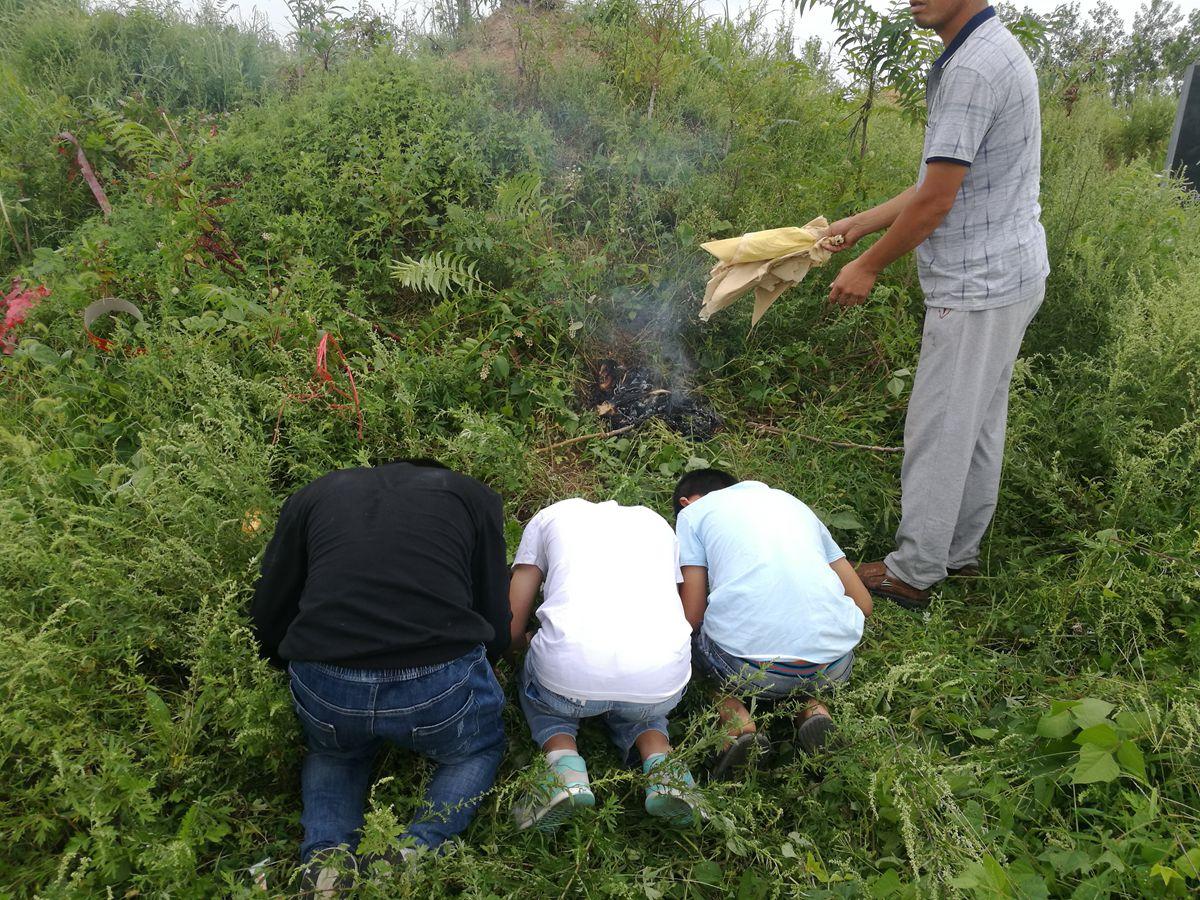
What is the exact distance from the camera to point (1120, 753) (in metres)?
2.30

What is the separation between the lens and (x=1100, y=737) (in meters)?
2.30

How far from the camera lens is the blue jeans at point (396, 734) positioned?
86.8 inches

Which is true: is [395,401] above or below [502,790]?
above

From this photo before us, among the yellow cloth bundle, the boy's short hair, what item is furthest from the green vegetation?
the yellow cloth bundle

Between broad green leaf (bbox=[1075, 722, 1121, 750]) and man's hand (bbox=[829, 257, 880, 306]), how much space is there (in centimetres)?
166

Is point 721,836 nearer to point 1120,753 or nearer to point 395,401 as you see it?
point 1120,753

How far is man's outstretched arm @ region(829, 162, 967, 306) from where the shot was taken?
2.76 metres

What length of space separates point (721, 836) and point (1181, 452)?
2.78 metres

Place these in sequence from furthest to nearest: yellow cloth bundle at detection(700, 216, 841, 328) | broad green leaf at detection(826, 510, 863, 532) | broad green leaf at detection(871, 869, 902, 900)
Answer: broad green leaf at detection(826, 510, 863, 532), yellow cloth bundle at detection(700, 216, 841, 328), broad green leaf at detection(871, 869, 902, 900)

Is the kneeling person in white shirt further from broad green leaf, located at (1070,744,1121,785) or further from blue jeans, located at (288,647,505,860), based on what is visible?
broad green leaf, located at (1070,744,1121,785)

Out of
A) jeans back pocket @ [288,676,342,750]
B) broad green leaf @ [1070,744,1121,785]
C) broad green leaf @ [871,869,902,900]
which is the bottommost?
broad green leaf @ [871,869,902,900]

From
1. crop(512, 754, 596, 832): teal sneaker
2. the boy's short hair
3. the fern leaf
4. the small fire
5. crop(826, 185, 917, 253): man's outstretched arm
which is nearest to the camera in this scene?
crop(512, 754, 596, 832): teal sneaker

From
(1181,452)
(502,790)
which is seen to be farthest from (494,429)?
(1181,452)

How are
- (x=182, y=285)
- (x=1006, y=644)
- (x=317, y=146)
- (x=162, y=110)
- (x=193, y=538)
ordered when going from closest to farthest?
(x=193, y=538) → (x=1006, y=644) → (x=182, y=285) → (x=317, y=146) → (x=162, y=110)
